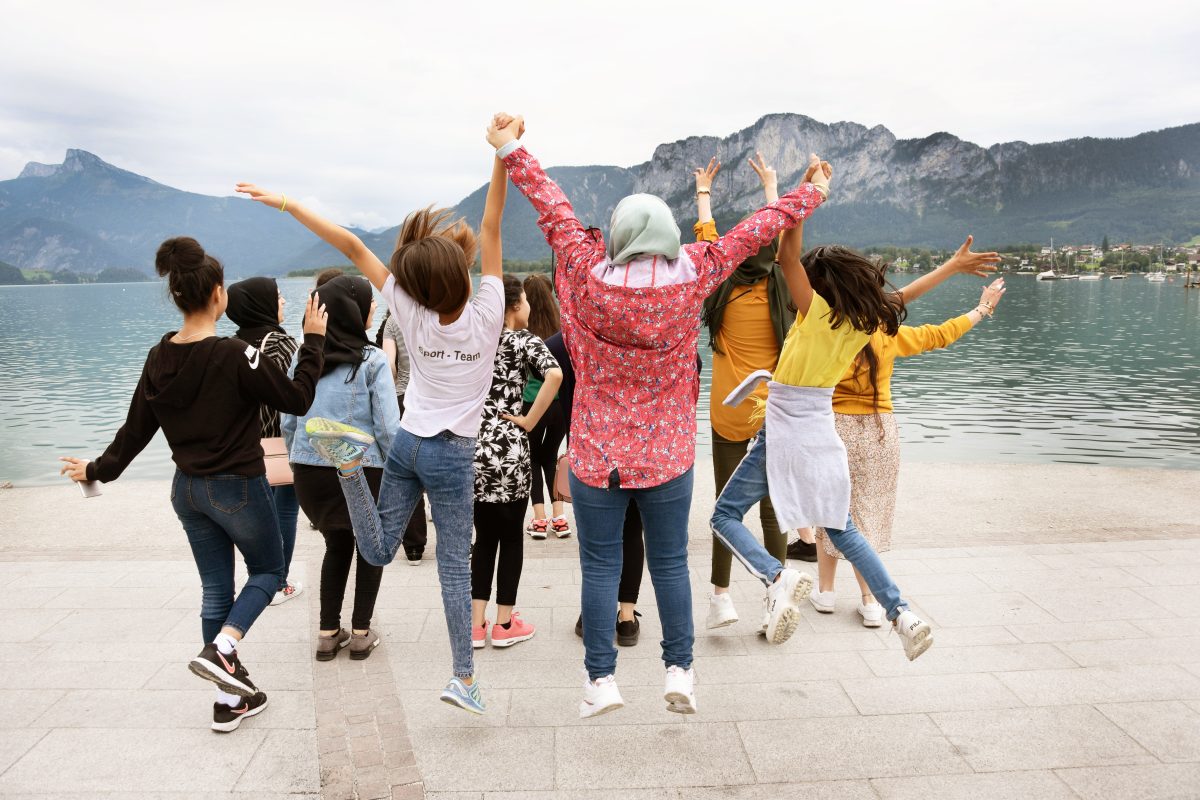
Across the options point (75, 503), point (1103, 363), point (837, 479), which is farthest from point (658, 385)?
point (1103, 363)

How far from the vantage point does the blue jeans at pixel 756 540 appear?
318 cm

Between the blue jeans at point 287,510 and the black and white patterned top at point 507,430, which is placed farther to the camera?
the blue jeans at point 287,510

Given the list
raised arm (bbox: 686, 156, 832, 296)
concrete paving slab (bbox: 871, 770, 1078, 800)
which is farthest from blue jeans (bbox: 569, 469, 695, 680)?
concrete paving slab (bbox: 871, 770, 1078, 800)

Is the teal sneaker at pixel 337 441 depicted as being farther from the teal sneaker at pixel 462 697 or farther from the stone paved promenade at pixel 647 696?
the stone paved promenade at pixel 647 696

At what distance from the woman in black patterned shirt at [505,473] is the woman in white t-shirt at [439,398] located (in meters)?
0.57

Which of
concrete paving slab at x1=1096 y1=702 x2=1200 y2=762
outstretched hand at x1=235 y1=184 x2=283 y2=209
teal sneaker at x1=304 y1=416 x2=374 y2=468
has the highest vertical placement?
outstretched hand at x1=235 y1=184 x2=283 y2=209

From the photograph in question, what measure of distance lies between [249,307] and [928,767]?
3.67 meters

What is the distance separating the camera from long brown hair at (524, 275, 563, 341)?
17.1 feet

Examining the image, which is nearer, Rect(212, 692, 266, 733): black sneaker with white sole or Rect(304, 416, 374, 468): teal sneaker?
Rect(304, 416, 374, 468): teal sneaker

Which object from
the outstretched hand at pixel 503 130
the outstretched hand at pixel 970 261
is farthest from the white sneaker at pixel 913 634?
the outstretched hand at pixel 503 130

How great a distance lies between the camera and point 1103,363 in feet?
107

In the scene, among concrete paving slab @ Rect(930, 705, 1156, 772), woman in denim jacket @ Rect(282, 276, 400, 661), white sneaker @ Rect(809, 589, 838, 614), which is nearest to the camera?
concrete paving slab @ Rect(930, 705, 1156, 772)

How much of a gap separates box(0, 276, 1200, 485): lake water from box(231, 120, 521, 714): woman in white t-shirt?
77cm

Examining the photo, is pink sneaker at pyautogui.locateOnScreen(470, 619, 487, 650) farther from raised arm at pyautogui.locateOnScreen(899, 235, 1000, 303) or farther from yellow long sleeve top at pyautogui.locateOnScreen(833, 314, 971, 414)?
raised arm at pyautogui.locateOnScreen(899, 235, 1000, 303)
